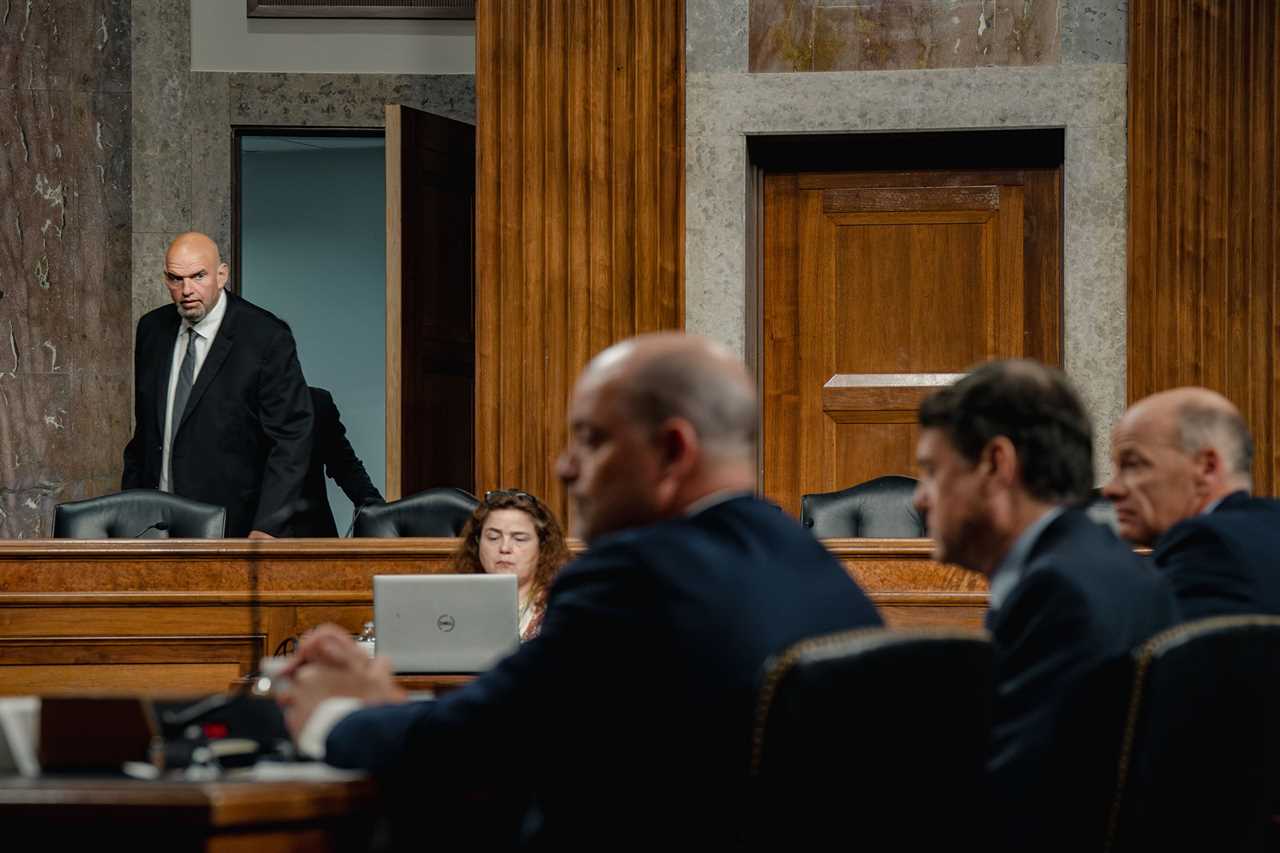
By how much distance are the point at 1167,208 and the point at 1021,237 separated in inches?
22.6

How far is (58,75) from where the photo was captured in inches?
270

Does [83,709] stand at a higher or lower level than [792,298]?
lower

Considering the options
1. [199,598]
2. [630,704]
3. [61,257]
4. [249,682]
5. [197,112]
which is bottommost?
[249,682]

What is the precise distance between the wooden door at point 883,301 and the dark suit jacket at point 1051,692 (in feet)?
14.1

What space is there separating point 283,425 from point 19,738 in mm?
3855

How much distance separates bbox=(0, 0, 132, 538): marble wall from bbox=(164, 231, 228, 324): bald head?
5.70 feet

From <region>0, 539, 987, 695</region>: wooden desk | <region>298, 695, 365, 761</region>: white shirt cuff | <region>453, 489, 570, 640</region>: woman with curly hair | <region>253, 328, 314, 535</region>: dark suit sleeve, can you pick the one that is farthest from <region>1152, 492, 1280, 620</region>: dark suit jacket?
<region>253, 328, 314, 535</region>: dark suit sleeve

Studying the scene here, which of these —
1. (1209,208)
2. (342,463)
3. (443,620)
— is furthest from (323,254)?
(443,620)

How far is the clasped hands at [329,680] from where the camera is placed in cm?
164

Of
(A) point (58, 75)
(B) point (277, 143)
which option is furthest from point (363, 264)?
(A) point (58, 75)

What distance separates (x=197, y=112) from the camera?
24.0ft

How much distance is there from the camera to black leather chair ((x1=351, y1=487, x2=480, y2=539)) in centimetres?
457

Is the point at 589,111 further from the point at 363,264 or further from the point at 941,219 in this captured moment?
the point at 363,264

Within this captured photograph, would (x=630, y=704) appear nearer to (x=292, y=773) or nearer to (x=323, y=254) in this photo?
(x=292, y=773)
